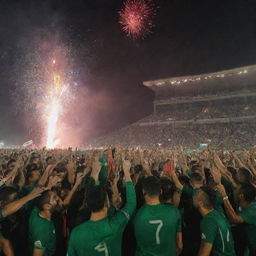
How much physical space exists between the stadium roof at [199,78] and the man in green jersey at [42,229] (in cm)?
3938

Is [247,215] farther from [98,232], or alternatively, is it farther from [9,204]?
[9,204]

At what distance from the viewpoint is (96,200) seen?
2.16 meters

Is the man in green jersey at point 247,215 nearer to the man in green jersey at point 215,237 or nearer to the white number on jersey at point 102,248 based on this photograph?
the man in green jersey at point 215,237

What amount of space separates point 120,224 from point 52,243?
120 cm

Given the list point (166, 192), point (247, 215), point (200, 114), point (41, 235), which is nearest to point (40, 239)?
→ point (41, 235)

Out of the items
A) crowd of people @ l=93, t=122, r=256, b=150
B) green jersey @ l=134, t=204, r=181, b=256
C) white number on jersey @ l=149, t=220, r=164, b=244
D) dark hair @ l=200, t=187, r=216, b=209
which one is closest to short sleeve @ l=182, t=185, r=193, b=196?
dark hair @ l=200, t=187, r=216, b=209

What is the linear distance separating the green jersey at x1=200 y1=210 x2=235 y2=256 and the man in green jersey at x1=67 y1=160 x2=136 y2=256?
39.8 inches

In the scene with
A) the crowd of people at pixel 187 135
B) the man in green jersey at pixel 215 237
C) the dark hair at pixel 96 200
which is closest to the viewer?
the dark hair at pixel 96 200

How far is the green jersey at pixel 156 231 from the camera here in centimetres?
239

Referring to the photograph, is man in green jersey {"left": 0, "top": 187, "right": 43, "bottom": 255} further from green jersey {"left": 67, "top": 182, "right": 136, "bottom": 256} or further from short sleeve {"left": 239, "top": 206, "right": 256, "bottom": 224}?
short sleeve {"left": 239, "top": 206, "right": 256, "bottom": 224}

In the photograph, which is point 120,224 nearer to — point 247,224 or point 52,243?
point 52,243

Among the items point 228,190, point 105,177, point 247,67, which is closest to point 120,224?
point 228,190

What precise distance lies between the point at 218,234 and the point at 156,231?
0.77 metres

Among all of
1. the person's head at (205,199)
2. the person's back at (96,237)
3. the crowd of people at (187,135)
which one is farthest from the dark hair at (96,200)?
the crowd of people at (187,135)
